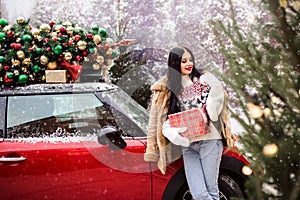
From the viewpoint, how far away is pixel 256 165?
1.78m

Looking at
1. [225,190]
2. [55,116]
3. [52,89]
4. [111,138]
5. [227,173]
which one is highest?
[52,89]

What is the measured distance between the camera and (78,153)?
402 centimetres

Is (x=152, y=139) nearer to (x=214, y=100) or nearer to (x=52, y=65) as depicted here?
(x=214, y=100)

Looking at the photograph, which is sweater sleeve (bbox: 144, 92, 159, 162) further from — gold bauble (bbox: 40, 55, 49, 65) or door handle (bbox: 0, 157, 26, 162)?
gold bauble (bbox: 40, 55, 49, 65)

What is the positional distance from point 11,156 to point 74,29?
4.93 feet

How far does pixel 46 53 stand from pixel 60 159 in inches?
44.3

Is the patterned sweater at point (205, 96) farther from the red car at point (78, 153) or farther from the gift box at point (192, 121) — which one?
the red car at point (78, 153)

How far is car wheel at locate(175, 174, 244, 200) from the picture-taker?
165 inches

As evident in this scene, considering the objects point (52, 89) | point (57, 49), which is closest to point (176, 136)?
point (52, 89)

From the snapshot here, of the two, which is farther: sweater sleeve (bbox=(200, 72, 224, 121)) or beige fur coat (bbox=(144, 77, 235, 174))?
beige fur coat (bbox=(144, 77, 235, 174))

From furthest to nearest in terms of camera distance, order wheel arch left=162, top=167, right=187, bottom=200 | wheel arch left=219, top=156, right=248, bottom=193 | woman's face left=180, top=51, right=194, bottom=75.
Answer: wheel arch left=219, top=156, right=248, bottom=193, wheel arch left=162, top=167, right=187, bottom=200, woman's face left=180, top=51, right=194, bottom=75

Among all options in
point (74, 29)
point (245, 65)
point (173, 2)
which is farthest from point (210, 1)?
point (245, 65)

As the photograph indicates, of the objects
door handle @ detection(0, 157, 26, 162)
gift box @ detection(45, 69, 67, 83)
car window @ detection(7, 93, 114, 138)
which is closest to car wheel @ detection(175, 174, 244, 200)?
car window @ detection(7, 93, 114, 138)

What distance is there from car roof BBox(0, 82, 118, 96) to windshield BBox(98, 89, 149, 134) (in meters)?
0.09
